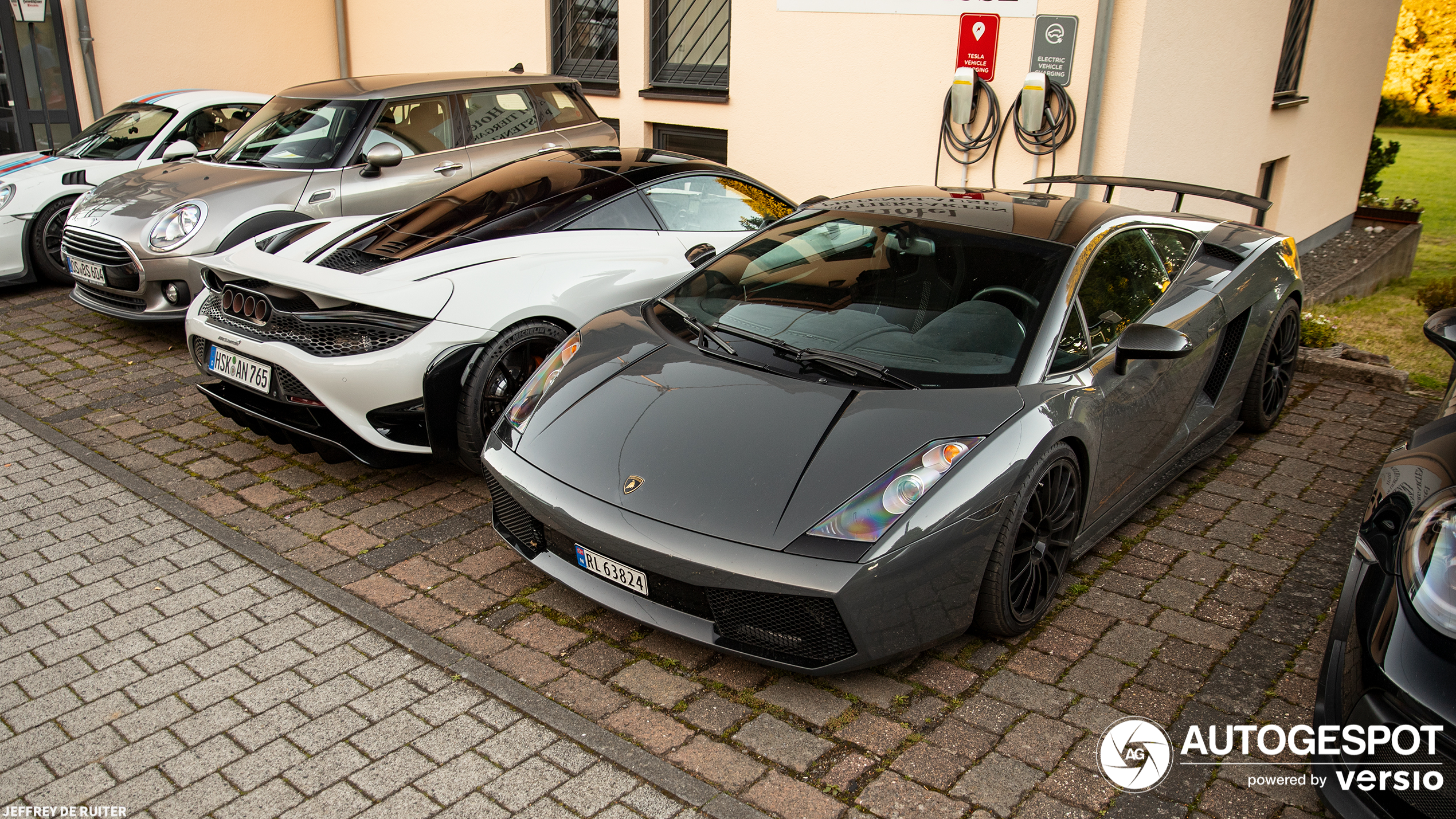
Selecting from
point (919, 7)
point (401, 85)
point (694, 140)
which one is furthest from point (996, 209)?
point (694, 140)

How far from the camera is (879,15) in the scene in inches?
309

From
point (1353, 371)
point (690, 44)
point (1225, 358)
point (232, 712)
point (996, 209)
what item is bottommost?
point (232, 712)

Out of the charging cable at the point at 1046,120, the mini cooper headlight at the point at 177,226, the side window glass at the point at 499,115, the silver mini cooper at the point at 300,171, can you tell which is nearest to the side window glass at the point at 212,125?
the silver mini cooper at the point at 300,171

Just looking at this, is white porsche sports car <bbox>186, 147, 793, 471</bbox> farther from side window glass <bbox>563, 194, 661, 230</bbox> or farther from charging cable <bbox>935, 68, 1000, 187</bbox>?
charging cable <bbox>935, 68, 1000, 187</bbox>

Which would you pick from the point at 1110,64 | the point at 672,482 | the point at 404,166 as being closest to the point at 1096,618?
the point at 672,482

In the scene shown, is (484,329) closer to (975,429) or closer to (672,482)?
(672,482)

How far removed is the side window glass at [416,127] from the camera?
22.7ft

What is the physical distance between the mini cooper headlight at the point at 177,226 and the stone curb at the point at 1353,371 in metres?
7.03

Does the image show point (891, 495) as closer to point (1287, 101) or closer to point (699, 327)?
point (699, 327)

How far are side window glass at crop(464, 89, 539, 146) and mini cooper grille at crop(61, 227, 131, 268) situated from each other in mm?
2380

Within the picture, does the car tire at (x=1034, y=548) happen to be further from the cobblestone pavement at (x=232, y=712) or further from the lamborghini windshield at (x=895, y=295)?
the cobblestone pavement at (x=232, y=712)

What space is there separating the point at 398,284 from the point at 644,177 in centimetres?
158

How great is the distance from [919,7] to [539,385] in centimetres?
528

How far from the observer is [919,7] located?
25.0 feet
